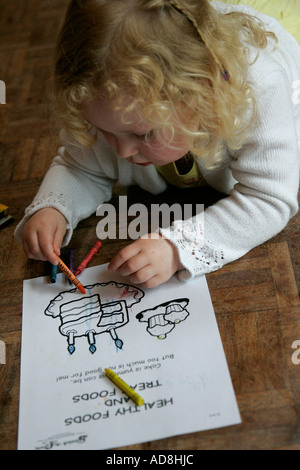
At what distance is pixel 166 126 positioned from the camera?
2.11 feet

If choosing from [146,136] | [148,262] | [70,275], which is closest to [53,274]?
[70,275]

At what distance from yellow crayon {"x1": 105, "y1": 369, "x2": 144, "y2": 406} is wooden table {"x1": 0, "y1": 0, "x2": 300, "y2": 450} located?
5 cm

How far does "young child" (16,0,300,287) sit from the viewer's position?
23.6 inches

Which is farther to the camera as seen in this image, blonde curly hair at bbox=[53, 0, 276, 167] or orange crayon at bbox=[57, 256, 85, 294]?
orange crayon at bbox=[57, 256, 85, 294]

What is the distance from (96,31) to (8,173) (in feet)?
1.60

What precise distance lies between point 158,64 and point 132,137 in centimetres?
10

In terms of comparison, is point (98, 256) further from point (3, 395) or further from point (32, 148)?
point (32, 148)

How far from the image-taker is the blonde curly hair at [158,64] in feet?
1.94

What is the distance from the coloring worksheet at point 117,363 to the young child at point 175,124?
2.0 inches

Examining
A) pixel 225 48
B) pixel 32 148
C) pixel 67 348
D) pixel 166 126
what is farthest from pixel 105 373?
pixel 32 148

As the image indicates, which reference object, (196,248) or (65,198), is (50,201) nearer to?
(65,198)

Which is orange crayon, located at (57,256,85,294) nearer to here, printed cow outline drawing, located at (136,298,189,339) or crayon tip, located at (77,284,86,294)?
crayon tip, located at (77,284,86,294)

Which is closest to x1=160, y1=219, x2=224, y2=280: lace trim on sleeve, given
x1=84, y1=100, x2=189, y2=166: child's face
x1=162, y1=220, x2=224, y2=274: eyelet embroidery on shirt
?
x1=162, y1=220, x2=224, y2=274: eyelet embroidery on shirt
